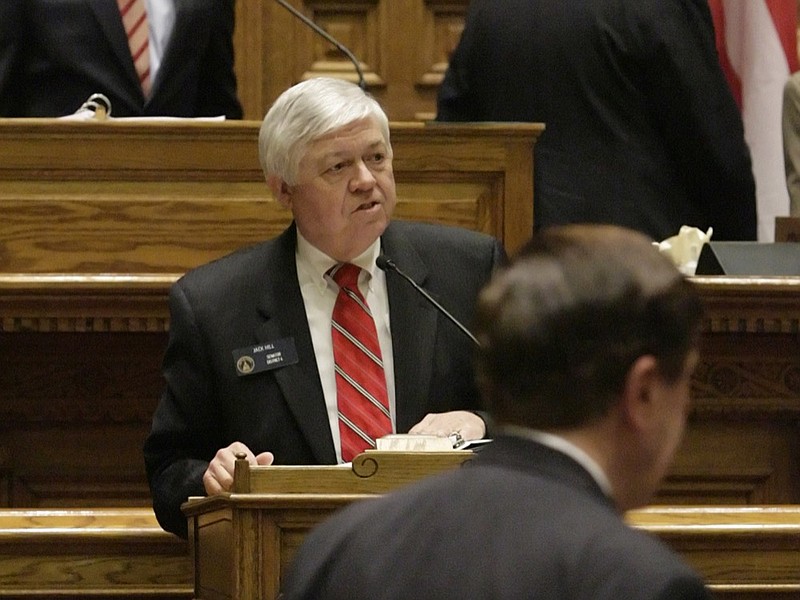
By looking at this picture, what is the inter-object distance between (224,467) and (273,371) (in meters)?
0.37

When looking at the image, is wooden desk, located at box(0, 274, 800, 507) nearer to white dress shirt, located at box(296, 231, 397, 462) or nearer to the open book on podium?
white dress shirt, located at box(296, 231, 397, 462)

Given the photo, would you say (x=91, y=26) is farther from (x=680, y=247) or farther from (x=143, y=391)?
(x=680, y=247)

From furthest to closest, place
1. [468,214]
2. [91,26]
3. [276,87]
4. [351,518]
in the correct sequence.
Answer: [276,87], [91,26], [468,214], [351,518]

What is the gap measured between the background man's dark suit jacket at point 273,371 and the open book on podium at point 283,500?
42cm

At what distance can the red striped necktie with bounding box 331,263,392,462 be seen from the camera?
3.23 meters

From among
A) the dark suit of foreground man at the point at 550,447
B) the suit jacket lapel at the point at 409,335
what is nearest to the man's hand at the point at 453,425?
the suit jacket lapel at the point at 409,335

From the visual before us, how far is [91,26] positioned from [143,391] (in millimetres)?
1461

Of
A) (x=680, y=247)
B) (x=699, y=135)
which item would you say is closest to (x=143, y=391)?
(x=680, y=247)

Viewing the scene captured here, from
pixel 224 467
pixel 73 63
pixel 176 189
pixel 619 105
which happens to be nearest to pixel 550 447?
pixel 224 467

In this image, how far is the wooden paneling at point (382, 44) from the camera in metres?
6.91

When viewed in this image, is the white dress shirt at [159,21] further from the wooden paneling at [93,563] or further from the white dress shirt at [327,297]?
the wooden paneling at [93,563]

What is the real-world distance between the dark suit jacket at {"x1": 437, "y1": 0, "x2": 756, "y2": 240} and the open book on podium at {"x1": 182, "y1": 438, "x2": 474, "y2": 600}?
6.60 ft

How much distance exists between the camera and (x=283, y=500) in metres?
2.69

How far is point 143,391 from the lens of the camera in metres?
4.04
